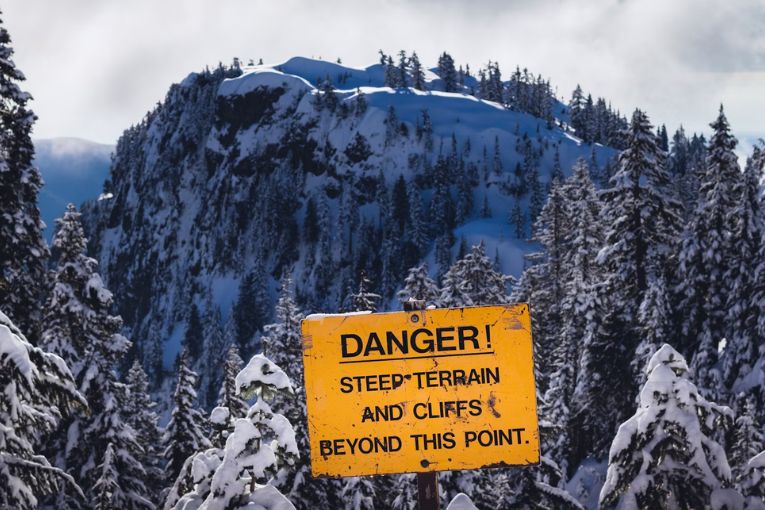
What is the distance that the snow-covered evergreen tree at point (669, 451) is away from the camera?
698 cm

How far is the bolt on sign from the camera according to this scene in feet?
15.3

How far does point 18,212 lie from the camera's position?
1642 centimetres

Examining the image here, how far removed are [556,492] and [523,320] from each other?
15.1 meters

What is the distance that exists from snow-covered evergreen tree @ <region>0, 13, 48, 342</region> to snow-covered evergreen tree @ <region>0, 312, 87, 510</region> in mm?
8449

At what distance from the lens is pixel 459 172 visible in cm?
16375

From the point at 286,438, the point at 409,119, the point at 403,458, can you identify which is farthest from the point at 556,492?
the point at 409,119

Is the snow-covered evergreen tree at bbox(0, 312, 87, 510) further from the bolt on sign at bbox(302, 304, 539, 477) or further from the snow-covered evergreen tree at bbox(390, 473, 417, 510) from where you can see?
the snow-covered evergreen tree at bbox(390, 473, 417, 510)

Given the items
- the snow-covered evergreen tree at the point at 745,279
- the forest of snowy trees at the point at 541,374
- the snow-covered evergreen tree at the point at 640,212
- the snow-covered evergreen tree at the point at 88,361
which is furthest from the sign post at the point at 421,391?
the snow-covered evergreen tree at the point at 745,279

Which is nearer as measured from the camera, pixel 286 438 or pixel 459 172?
pixel 286 438

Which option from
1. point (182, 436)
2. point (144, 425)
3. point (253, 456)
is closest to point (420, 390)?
point (253, 456)

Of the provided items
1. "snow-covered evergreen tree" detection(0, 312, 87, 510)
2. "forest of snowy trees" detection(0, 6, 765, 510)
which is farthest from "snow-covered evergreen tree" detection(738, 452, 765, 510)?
"snow-covered evergreen tree" detection(0, 312, 87, 510)

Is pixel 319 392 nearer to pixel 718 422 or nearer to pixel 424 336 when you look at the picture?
pixel 424 336

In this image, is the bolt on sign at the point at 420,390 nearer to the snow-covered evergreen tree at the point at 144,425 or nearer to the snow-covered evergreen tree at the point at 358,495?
the snow-covered evergreen tree at the point at 358,495

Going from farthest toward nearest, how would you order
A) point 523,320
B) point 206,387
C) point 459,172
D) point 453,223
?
point 459,172 → point 453,223 → point 206,387 → point 523,320
